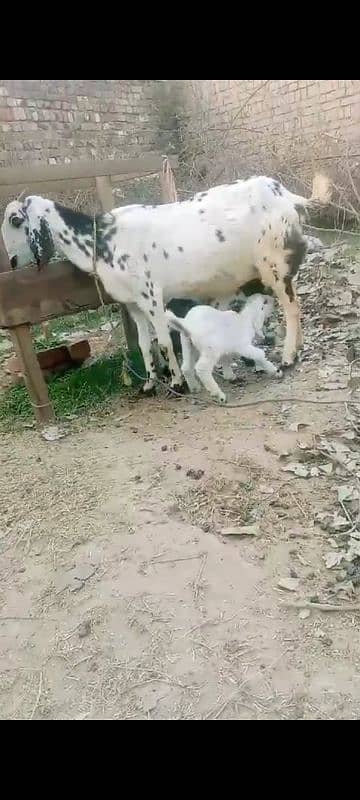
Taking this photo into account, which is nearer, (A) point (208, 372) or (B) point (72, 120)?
(A) point (208, 372)

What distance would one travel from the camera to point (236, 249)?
4477 mm

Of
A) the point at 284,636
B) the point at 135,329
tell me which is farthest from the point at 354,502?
the point at 135,329

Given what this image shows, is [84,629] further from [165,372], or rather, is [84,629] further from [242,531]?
[165,372]

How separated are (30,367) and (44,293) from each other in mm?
537

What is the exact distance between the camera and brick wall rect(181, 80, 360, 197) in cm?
814

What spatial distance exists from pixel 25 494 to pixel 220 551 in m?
1.36

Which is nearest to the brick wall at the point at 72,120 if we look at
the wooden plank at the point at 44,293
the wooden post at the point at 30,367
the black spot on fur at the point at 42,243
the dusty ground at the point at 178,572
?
the black spot on fur at the point at 42,243

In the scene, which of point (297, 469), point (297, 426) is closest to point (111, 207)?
point (297, 426)

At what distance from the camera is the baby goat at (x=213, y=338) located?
414cm

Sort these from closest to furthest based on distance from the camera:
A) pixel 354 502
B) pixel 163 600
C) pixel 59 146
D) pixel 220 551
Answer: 1. pixel 163 600
2. pixel 220 551
3. pixel 354 502
4. pixel 59 146

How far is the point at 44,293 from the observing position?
4.26 metres

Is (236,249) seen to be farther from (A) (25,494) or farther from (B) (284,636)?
(B) (284,636)

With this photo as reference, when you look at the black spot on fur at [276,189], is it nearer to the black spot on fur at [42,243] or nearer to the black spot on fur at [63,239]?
the black spot on fur at [63,239]

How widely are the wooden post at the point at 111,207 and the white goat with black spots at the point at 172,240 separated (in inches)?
16.7
